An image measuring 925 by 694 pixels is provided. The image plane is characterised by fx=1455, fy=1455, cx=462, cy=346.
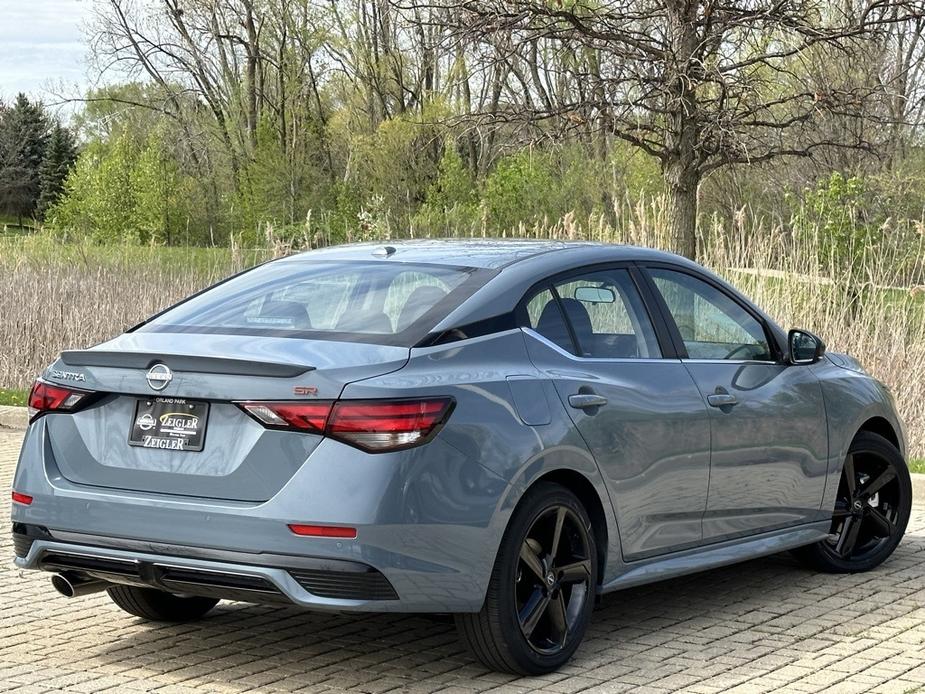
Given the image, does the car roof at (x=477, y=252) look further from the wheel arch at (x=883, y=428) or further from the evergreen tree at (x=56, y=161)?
the evergreen tree at (x=56, y=161)

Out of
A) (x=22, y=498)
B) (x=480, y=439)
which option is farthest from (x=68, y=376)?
(x=480, y=439)

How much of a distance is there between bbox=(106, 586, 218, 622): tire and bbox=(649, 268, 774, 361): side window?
2466 mm

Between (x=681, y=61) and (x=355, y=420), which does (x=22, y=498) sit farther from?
(x=681, y=61)

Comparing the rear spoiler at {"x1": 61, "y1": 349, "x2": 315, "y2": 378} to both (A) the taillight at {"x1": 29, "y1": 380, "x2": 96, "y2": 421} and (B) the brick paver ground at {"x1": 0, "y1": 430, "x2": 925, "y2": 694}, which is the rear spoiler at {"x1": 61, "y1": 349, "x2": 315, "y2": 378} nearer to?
(A) the taillight at {"x1": 29, "y1": 380, "x2": 96, "y2": 421}

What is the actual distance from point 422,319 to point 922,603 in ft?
10.3

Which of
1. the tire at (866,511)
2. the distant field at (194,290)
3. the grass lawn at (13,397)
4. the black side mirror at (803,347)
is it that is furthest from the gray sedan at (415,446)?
the grass lawn at (13,397)

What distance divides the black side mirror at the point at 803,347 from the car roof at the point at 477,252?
2.65 ft

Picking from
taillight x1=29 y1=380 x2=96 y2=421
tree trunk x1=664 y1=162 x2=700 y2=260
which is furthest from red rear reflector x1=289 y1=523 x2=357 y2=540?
tree trunk x1=664 y1=162 x2=700 y2=260

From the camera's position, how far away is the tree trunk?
1517 centimetres

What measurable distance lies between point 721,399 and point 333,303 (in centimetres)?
185

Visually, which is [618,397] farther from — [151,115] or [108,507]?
[151,115]

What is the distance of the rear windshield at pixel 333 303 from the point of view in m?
5.35

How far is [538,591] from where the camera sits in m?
5.45

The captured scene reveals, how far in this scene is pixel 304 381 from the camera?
16.0ft
